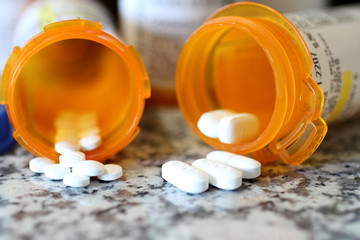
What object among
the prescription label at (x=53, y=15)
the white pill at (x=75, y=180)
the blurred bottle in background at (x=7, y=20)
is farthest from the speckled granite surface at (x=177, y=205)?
the blurred bottle in background at (x=7, y=20)

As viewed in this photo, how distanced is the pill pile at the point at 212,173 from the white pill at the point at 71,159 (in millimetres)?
135

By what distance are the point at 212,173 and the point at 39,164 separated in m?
0.29

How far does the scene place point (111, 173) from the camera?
0.65 m

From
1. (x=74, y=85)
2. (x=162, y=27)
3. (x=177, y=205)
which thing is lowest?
(x=177, y=205)

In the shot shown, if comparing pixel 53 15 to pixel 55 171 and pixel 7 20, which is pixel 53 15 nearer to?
pixel 7 20

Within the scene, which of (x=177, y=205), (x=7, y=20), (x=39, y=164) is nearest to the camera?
(x=177, y=205)

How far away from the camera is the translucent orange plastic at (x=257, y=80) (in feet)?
2.14

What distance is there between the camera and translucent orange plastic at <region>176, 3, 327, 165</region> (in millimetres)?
652

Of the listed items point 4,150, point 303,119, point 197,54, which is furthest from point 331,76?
point 4,150

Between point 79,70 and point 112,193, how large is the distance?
0.58 metres

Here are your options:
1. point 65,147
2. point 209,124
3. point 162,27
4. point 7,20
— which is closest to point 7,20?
point 7,20

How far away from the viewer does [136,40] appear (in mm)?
1039

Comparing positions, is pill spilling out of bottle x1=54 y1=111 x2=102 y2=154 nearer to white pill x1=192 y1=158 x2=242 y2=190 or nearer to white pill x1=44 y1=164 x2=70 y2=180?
white pill x1=44 y1=164 x2=70 y2=180

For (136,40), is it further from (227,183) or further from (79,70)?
(227,183)
